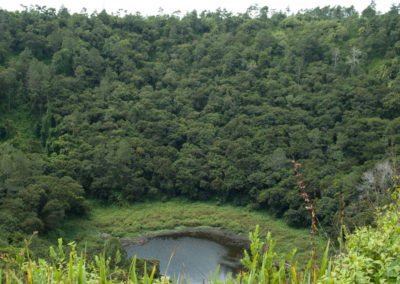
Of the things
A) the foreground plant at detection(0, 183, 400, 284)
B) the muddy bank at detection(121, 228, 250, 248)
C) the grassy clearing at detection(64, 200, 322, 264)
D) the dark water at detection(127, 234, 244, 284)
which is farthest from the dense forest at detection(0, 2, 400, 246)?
the foreground plant at detection(0, 183, 400, 284)

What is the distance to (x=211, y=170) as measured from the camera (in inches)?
1249

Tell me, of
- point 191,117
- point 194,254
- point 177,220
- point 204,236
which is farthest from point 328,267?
point 191,117

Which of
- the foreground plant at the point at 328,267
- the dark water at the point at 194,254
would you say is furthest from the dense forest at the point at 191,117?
the foreground plant at the point at 328,267

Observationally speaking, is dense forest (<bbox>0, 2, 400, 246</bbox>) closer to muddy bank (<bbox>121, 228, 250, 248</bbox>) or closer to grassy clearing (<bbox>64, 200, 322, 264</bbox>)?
grassy clearing (<bbox>64, 200, 322, 264</bbox>)

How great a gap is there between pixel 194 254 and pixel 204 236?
132 inches

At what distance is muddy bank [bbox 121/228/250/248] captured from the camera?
23562 millimetres

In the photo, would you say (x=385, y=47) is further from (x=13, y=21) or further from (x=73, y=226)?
(x=13, y=21)

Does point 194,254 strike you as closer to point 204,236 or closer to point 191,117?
point 204,236

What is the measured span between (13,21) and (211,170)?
3268 cm

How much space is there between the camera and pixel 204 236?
81.1 feet

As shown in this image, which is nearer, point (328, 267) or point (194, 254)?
point (328, 267)

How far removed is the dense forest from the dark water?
5.88 m

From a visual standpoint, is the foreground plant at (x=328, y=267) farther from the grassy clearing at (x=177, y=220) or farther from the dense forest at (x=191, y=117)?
the grassy clearing at (x=177, y=220)

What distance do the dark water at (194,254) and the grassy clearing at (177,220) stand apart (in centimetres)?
202
